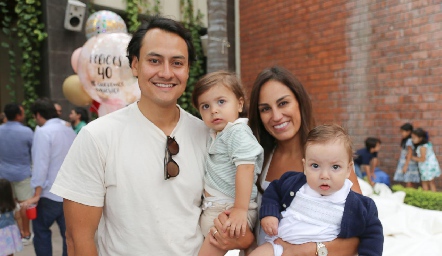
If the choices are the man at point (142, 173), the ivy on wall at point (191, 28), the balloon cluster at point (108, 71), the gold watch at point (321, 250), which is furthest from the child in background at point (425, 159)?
the ivy on wall at point (191, 28)

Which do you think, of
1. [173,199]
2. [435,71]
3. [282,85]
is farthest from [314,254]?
[435,71]

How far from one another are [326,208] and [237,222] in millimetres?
396

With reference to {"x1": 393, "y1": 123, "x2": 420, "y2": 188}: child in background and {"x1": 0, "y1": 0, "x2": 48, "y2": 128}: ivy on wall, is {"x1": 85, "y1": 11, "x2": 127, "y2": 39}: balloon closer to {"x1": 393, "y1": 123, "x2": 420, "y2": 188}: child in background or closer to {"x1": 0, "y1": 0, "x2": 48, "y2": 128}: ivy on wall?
{"x1": 0, "y1": 0, "x2": 48, "y2": 128}: ivy on wall

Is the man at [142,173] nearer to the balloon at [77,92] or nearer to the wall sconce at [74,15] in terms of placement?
the balloon at [77,92]

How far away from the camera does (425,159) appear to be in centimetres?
568

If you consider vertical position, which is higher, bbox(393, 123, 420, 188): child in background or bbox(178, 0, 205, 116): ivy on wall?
bbox(178, 0, 205, 116): ivy on wall

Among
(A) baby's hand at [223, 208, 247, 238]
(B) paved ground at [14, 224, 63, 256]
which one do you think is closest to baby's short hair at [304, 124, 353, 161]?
(A) baby's hand at [223, 208, 247, 238]

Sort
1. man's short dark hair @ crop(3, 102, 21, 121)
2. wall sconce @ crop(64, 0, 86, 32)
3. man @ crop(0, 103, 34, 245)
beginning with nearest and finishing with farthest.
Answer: man's short dark hair @ crop(3, 102, 21, 121) < man @ crop(0, 103, 34, 245) < wall sconce @ crop(64, 0, 86, 32)

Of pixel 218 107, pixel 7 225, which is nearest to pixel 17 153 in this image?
pixel 7 225

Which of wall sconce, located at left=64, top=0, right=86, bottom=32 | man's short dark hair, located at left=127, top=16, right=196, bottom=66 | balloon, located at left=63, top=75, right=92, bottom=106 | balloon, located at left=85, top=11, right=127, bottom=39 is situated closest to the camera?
man's short dark hair, located at left=127, top=16, right=196, bottom=66

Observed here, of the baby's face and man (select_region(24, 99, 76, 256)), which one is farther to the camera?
man (select_region(24, 99, 76, 256))

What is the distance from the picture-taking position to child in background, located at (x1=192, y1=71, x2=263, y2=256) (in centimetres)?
185

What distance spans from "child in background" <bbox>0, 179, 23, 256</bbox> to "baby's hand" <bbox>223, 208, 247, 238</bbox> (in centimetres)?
328

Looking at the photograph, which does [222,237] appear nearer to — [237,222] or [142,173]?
[237,222]
